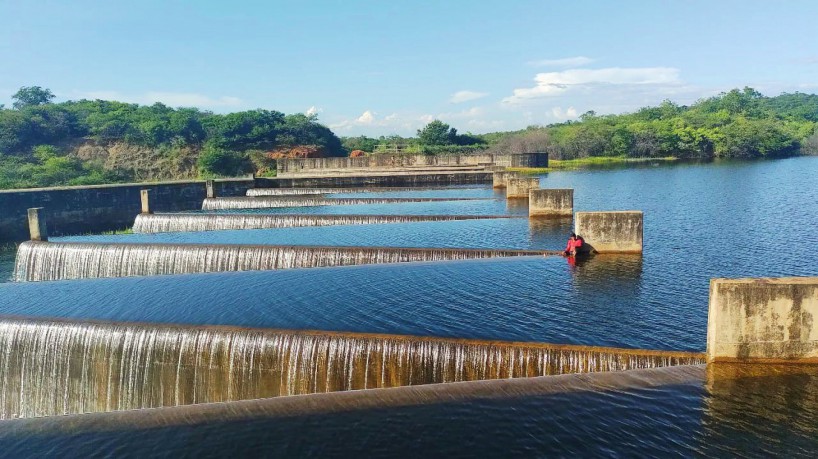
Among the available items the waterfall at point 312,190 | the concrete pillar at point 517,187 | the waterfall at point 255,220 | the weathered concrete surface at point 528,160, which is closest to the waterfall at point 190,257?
the waterfall at point 255,220

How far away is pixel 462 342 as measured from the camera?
9289 mm

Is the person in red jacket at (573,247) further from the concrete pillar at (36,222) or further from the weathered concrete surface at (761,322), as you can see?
the concrete pillar at (36,222)

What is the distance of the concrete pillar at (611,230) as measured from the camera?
17312 mm

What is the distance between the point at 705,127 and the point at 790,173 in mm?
39065

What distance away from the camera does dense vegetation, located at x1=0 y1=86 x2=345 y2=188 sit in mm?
50844

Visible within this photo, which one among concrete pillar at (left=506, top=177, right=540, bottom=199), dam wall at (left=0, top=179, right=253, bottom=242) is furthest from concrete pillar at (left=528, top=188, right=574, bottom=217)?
dam wall at (left=0, top=179, right=253, bottom=242)

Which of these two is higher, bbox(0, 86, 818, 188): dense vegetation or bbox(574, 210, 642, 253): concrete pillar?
bbox(0, 86, 818, 188): dense vegetation

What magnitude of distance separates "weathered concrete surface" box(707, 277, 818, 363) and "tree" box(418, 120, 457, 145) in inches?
2702

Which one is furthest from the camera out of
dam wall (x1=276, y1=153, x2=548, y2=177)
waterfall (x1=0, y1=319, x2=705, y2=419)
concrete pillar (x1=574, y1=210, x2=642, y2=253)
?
dam wall (x1=276, y1=153, x2=548, y2=177)

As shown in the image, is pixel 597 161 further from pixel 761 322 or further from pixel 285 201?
pixel 761 322

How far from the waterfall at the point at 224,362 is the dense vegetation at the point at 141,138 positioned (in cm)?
3750

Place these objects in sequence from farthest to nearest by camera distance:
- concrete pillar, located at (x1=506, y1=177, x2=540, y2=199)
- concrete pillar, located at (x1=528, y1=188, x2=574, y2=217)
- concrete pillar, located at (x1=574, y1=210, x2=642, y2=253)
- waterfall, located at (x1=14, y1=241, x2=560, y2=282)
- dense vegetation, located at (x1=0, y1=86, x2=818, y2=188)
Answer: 1. dense vegetation, located at (x1=0, y1=86, x2=818, y2=188)
2. concrete pillar, located at (x1=506, y1=177, x2=540, y2=199)
3. concrete pillar, located at (x1=528, y1=188, x2=574, y2=217)
4. concrete pillar, located at (x1=574, y1=210, x2=642, y2=253)
5. waterfall, located at (x1=14, y1=241, x2=560, y2=282)

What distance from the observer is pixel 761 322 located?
9.31 meters

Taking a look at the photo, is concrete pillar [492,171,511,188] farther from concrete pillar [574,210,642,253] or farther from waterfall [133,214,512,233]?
concrete pillar [574,210,642,253]
